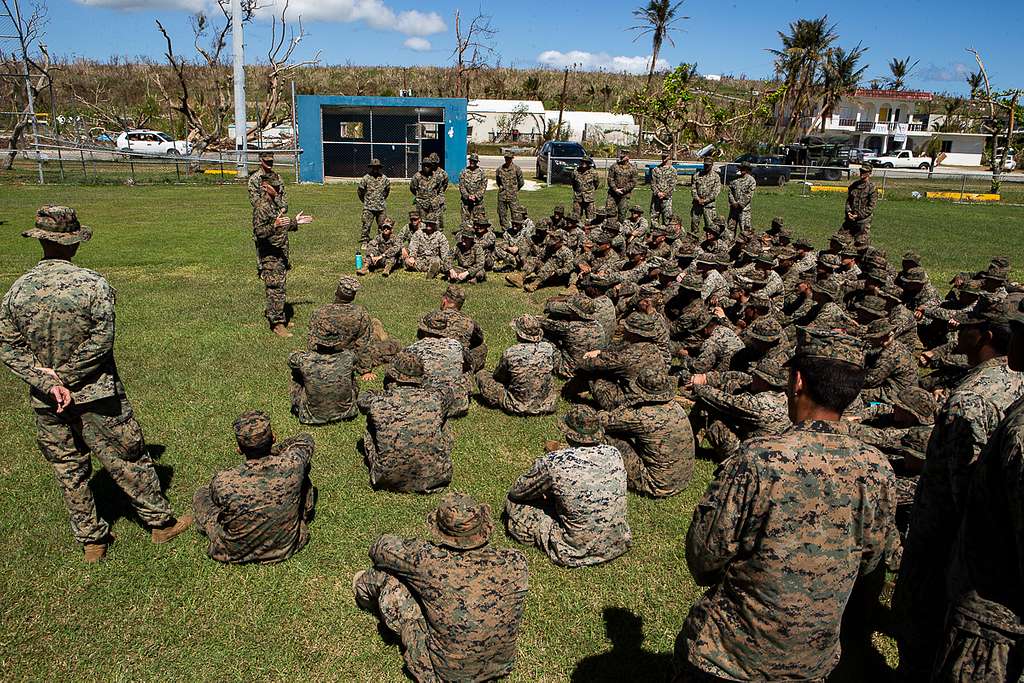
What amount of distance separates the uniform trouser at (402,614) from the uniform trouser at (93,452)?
2.12 m

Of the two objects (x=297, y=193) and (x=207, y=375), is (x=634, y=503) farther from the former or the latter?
(x=297, y=193)

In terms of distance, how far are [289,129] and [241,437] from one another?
50608mm

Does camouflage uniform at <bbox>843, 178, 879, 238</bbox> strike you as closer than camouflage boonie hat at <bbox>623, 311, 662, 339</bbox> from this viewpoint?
No

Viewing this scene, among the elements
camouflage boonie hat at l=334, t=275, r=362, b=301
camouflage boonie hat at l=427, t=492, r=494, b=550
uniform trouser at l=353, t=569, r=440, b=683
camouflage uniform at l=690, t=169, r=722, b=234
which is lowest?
uniform trouser at l=353, t=569, r=440, b=683

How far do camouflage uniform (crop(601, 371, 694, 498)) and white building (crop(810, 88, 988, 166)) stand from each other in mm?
60344

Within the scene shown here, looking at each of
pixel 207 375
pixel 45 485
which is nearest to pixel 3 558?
pixel 45 485

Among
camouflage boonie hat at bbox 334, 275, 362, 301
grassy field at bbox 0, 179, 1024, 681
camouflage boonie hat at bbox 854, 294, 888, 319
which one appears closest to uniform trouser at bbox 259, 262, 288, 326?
grassy field at bbox 0, 179, 1024, 681

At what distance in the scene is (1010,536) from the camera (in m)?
3.04

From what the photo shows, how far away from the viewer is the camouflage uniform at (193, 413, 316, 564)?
5227 mm

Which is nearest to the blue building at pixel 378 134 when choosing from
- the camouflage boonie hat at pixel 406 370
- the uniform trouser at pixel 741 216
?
the uniform trouser at pixel 741 216

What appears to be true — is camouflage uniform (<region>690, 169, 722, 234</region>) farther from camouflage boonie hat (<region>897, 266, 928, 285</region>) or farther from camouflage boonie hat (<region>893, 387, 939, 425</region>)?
camouflage boonie hat (<region>893, 387, 939, 425</region>)

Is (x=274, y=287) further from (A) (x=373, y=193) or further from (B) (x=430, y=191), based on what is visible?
(B) (x=430, y=191)

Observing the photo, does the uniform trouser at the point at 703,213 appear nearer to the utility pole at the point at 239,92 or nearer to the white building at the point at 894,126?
the utility pole at the point at 239,92

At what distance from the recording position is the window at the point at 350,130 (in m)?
32.8
